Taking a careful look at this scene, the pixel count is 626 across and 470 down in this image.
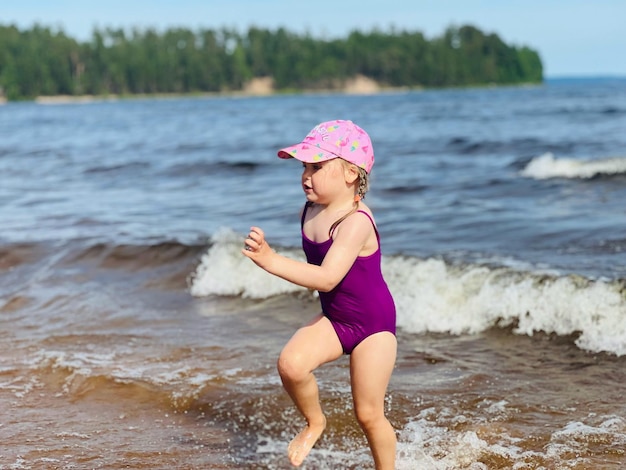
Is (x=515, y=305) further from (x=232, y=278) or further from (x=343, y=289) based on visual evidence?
(x=343, y=289)

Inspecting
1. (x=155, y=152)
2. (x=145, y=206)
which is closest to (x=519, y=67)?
(x=155, y=152)

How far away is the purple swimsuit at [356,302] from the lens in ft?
11.6

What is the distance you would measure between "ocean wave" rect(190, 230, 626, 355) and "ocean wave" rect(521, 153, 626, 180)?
7.04 metres

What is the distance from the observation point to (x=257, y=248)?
315cm

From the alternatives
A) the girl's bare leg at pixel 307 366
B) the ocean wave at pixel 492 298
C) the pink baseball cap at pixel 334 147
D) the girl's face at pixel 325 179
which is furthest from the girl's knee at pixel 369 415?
the ocean wave at pixel 492 298

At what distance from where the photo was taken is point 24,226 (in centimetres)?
1149

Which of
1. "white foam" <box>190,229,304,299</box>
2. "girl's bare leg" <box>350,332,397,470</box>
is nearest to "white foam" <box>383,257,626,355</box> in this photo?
"white foam" <box>190,229,304,299</box>

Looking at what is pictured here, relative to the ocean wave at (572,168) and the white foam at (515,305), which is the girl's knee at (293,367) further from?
the ocean wave at (572,168)

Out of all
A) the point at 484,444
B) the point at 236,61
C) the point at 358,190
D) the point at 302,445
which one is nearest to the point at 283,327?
the point at 484,444

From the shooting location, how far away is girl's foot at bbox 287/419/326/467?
357 centimetres

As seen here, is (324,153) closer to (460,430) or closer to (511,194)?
(460,430)

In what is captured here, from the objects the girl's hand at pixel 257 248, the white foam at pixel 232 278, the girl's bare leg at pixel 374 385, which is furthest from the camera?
the white foam at pixel 232 278

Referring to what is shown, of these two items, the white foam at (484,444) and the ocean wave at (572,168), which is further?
the ocean wave at (572,168)

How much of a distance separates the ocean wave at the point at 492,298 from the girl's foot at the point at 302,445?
3.03m
